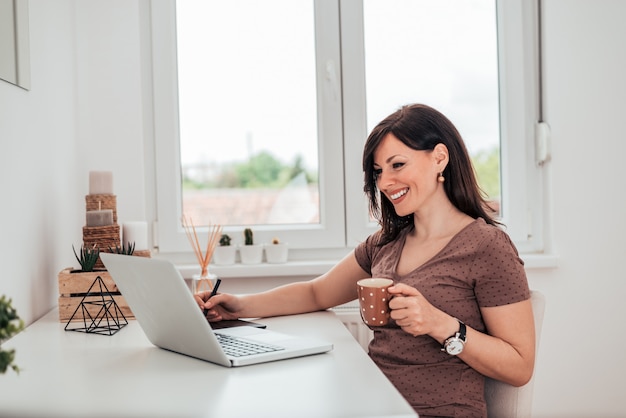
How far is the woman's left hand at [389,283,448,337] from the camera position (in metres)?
1.42

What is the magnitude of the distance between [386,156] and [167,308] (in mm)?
668

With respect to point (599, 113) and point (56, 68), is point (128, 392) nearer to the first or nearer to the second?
point (56, 68)

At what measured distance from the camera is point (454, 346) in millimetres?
1483

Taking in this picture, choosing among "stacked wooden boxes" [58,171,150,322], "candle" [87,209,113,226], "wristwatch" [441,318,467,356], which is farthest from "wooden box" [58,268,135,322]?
"wristwatch" [441,318,467,356]

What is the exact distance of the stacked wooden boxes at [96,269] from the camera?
182cm

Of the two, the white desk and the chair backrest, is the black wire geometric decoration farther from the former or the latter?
the chair backrest

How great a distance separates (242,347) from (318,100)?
1.31m

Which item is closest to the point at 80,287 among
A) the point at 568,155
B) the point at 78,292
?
the point at 78,292

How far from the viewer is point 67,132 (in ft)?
7.38

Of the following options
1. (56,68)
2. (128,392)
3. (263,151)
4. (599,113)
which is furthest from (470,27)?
(128,392)

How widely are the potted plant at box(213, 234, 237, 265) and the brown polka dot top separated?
0.91m

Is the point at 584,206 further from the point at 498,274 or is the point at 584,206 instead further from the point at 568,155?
the point at 498,274

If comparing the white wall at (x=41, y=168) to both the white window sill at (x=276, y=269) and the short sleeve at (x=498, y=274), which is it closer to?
the white window sill at (x=276, y=269)

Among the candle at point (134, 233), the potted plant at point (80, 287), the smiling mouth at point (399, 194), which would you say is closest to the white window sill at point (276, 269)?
the candle at point (134, 233)
